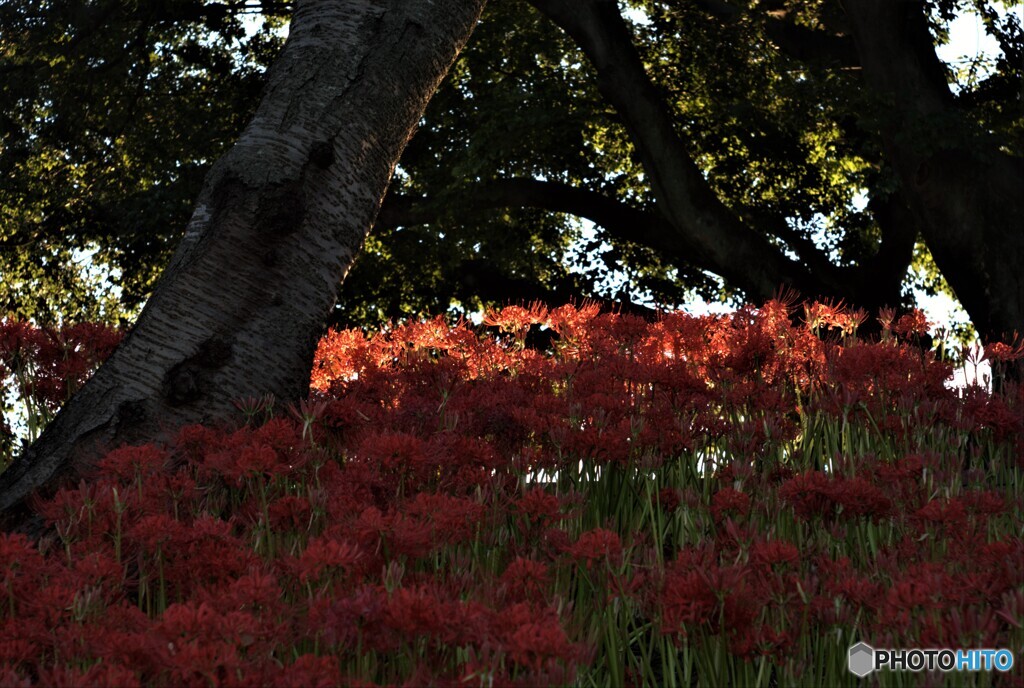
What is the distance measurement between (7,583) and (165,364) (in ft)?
7.47

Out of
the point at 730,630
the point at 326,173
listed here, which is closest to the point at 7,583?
the point at 730,630

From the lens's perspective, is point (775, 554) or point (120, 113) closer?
point (775, 554)

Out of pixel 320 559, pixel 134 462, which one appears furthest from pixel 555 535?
pixel 134 462

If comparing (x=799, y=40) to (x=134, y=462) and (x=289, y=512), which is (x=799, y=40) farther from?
(x=289, y=512)

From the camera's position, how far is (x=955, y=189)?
12.4m

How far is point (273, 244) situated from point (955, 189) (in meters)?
9.38

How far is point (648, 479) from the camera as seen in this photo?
3.83 meters

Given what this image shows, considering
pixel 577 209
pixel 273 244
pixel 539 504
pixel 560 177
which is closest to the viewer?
pixel 539 504

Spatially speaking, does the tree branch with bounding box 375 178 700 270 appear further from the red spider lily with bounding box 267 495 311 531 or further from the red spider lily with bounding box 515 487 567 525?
the red spider lily with bounding box 515 487 567 525

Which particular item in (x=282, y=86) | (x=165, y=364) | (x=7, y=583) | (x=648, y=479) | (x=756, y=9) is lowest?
(x=7, y=583)

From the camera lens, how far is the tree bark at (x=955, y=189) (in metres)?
12.3

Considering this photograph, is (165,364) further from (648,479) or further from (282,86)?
(648,479)

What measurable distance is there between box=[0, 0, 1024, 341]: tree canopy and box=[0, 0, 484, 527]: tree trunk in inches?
298

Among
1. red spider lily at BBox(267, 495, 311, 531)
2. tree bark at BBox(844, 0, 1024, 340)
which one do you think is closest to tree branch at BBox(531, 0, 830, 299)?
tree bark at BBox(844, 0, 1024, 340)
